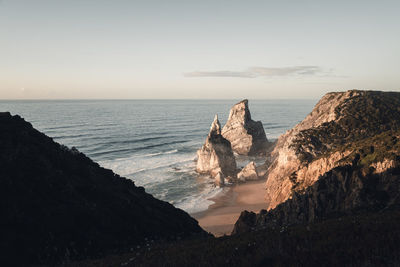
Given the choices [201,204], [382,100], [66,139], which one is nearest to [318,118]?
[382,100]

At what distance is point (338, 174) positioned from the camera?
23047mm

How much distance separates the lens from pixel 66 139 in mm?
89750

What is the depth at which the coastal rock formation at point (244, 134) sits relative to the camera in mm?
79488

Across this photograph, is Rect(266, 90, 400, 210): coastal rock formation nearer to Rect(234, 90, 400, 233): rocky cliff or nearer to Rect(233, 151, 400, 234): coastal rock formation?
Rect(234, 90, 400, 233): rocky cliff

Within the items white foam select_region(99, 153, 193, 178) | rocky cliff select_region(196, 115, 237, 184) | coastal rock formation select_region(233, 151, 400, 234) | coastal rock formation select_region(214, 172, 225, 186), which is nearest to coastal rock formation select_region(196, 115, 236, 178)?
rocky cliff select_region(196, 115, 237, 184)

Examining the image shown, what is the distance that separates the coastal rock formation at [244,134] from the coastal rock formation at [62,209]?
5836cm

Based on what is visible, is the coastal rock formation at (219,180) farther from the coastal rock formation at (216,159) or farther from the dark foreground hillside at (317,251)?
the dark foreground hillside at (317,251)

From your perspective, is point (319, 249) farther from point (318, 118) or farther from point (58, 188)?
point (318, 118)

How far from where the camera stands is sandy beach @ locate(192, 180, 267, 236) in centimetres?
3588

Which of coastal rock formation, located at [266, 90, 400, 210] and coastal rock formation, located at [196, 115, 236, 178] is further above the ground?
coastal rock formation, located at [266, 90, 400, 210]

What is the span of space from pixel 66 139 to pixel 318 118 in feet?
279

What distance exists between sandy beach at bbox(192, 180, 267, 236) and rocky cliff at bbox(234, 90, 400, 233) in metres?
3.56

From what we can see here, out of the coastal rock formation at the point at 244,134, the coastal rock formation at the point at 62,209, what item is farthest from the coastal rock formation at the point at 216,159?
the coastal rock formation at the point at 62,209

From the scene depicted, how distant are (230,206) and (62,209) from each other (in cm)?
3169
